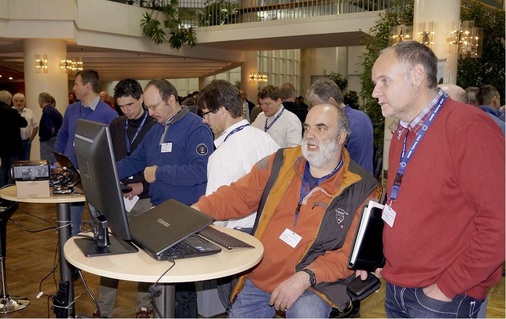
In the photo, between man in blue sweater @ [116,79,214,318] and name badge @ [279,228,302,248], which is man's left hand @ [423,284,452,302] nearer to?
name badge @ [279,228,302,248]

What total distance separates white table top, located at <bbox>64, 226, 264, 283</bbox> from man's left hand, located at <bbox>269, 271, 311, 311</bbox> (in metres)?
0.23

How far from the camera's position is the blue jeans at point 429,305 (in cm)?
162

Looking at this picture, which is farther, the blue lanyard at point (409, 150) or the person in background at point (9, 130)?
the person in background at point (9, 130)

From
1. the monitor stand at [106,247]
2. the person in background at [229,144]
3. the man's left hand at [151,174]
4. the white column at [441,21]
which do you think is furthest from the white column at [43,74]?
the monitor stand at [106,247]

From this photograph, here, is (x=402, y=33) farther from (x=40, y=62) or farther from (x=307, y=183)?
(x=40, y=62)

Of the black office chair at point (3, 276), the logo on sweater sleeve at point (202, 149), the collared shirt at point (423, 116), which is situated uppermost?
the collared shirt at point (423, 116)

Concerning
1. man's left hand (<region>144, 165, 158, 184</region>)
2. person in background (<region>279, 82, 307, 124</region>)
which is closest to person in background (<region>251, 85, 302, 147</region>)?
person in background (<region>279, 82, 307, 124</region>)

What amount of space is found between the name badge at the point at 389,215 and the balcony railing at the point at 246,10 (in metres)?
9.50

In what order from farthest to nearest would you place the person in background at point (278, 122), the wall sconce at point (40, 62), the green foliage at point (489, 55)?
the wall sconce at point (40, 62)
the green foliage at point (489, 55)
the person in background at point (278, 122)

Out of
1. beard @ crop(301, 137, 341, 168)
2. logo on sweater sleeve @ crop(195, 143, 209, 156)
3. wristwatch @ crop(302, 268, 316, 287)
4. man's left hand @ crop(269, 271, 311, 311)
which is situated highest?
beard @ crop(301, 137, 341, 168)

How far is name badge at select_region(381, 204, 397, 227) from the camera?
5.63ft

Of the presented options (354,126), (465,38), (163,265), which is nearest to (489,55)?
(465,38)

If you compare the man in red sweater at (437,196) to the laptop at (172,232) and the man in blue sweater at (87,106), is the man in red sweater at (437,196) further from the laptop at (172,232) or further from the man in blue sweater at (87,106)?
the man in blue sweater at (87,106)

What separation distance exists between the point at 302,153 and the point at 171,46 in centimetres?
990
